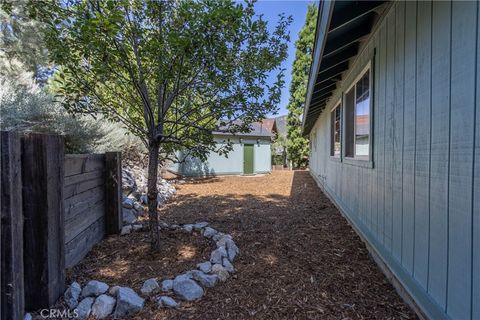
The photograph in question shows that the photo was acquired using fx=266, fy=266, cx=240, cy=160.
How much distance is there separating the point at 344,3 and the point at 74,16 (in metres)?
2.65

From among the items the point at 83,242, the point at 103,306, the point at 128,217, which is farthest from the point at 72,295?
the point at 128,217

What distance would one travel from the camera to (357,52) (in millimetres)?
4230

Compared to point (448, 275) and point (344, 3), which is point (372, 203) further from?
point (344, 3)

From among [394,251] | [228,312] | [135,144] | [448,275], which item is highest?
[135,144]

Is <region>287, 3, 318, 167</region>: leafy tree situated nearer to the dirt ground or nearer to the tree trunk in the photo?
the dirt ground

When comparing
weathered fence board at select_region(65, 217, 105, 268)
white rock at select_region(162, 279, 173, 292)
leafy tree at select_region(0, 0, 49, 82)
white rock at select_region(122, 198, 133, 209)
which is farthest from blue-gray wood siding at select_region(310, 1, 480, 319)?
leafy tree at select_region(0, 0, 49, 82)

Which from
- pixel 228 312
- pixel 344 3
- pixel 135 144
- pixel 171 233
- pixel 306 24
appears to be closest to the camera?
pixel 228 312

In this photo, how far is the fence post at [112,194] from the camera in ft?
12.3

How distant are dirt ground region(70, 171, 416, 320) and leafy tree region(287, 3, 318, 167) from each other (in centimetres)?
1449

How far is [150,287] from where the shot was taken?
94.1 inches

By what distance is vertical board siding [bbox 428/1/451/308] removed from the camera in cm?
175

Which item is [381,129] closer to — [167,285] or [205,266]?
[205,266]

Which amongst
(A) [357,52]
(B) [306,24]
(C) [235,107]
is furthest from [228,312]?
(B) [306,24]

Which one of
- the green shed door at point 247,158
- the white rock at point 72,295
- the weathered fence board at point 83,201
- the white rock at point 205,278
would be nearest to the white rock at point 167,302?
the white rock at point 205,278
